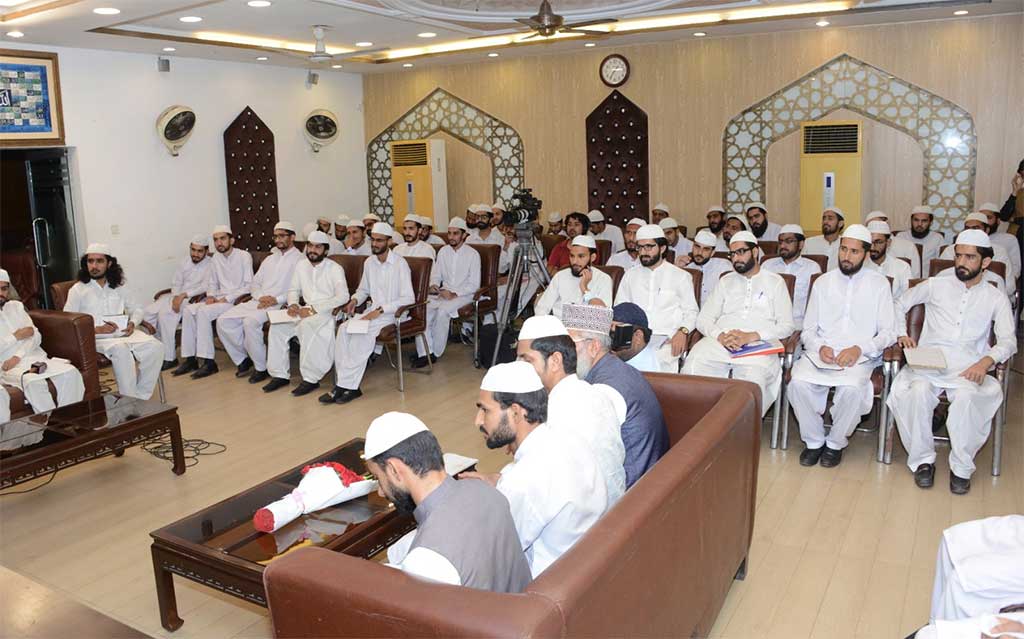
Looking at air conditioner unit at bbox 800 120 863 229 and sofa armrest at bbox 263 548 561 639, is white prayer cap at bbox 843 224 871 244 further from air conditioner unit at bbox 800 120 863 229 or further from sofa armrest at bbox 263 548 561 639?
sofa armrest at bbox 263 548 561 639

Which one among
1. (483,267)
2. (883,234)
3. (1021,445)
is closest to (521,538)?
(1021,445)

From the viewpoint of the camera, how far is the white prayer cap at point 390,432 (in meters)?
2.12

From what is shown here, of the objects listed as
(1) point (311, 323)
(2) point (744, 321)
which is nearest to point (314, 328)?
(1) point (311, 323)

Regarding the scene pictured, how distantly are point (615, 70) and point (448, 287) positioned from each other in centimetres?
314

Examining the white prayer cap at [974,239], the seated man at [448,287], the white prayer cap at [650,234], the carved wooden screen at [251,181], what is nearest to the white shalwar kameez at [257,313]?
the seated man at [448,287]

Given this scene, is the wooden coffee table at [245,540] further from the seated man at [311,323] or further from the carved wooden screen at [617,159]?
the carved wooden screen at [617,159]

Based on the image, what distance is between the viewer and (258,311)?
6766 mm

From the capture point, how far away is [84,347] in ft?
17.3

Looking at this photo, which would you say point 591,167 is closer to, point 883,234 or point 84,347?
point 883,234

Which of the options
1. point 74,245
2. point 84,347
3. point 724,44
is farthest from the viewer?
point 724,44

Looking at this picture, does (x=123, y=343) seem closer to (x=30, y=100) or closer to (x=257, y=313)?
(x=257, y=313)

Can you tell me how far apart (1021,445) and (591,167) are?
5.47m

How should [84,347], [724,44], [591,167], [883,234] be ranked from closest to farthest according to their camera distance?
[84,347], [883,234], [724,44], [591,167]

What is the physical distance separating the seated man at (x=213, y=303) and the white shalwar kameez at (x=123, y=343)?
704 millimetres
